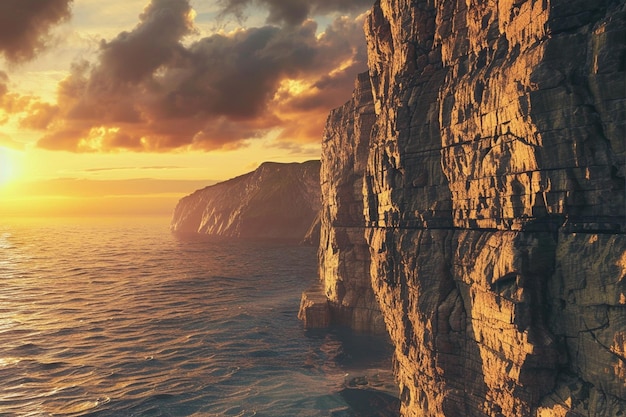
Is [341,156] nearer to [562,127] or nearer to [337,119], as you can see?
[337,119]

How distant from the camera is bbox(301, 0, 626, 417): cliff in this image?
61.0 ft

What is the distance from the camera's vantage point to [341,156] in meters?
69.3

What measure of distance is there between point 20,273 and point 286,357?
403ft

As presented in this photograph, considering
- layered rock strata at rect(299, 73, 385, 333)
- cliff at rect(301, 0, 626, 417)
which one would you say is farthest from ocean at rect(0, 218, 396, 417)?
cliff at rect(301, 0, 626, 417)

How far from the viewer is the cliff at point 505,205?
61.0 ft

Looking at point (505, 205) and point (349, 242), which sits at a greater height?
point (505, 205)

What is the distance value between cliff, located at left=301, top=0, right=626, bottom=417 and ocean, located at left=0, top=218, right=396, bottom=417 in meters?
17.3

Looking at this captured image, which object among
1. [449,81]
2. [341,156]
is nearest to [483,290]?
[449,81]

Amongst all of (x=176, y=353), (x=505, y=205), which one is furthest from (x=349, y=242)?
(x=505, y=205)

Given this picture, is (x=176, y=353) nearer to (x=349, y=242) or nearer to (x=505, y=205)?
(x=349, y=242)

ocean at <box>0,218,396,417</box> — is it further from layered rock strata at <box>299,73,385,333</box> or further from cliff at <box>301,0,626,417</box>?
cliff at <box>301,0,626,417</box>

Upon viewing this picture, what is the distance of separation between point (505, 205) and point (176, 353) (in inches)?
1996

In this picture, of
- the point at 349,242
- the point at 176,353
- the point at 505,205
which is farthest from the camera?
the point at 349,242

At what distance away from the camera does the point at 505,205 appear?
2258 cm
